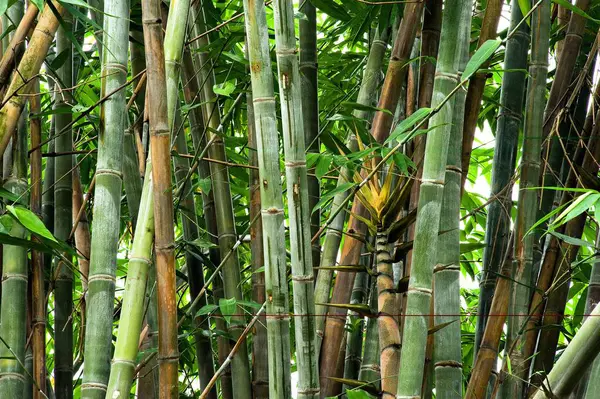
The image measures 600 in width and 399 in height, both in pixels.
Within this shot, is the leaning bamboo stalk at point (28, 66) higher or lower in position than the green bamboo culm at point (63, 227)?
higher

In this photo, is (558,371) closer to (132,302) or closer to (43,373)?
(132,302)

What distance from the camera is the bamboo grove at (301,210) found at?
1.27 meters

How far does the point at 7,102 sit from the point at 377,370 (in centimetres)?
94

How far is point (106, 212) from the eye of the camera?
137cm

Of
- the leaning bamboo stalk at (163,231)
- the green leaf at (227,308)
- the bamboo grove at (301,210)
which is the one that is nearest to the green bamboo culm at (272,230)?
the bamboo grove at (301,210)

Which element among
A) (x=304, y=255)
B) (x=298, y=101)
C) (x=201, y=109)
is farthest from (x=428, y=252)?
(x=201, y=109)

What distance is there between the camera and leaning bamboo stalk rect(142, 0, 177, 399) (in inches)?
49.1

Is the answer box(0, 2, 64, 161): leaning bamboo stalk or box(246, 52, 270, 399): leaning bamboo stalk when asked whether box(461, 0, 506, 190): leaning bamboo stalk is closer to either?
box(246, 52, 270, 399): leaning bamboo stalk

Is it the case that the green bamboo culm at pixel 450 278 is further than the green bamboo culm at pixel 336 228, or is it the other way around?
the green bamboo culm at pixel 336 228

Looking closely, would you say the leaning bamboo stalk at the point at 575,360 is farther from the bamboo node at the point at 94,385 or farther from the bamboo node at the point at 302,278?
the bamboo node at the point at 94,385

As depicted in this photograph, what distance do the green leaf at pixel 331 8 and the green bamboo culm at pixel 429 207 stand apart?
584 millimetres

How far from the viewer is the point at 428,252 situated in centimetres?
130

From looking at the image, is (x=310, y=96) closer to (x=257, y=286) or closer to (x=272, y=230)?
(x=257, y=286)

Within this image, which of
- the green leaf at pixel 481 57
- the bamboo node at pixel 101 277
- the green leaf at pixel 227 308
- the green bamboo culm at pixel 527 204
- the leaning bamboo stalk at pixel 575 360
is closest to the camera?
the leaning bamboo stalk at pixel 575 360
